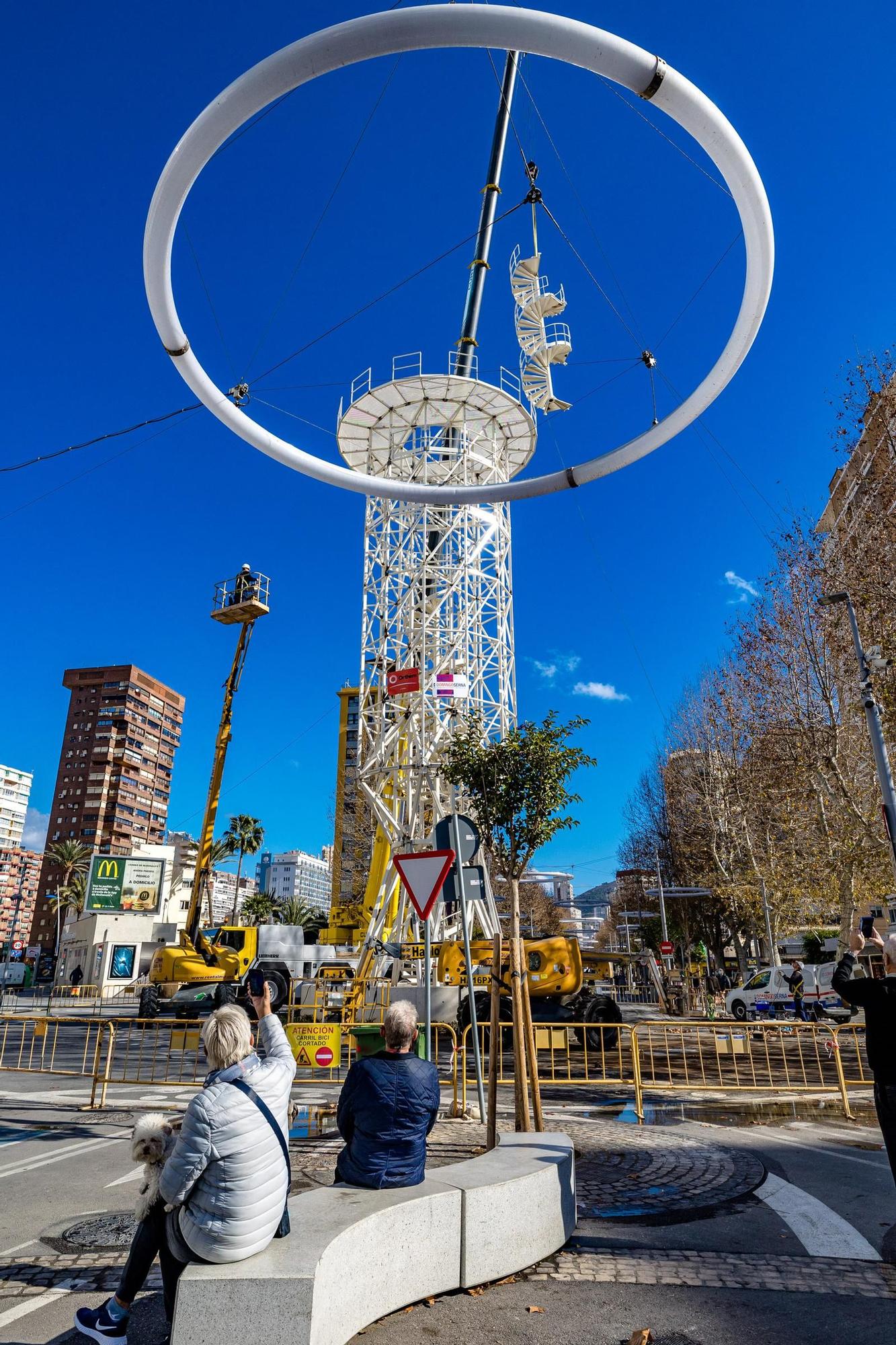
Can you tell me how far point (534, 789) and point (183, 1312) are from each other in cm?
1550

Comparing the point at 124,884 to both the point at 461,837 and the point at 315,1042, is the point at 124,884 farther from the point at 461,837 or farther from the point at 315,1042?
the point at 461,837

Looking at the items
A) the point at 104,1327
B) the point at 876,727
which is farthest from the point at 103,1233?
the point at 876,727

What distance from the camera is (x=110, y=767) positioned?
12538cm

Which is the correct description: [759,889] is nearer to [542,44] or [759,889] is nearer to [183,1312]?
[542,44]

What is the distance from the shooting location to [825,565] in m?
19.6

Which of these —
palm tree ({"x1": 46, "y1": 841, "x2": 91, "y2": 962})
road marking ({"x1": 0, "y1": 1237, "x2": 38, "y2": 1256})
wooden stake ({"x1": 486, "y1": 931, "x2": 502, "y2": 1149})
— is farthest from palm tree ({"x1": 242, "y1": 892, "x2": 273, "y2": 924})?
road marking ({"x1": 0, "y1": 1237, "x2": 38, "y2": 1256})

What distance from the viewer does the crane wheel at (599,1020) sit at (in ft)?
57.4

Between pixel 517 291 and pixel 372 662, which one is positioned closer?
pixel 372 662

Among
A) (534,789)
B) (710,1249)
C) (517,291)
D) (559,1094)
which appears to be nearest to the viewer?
(710,1249)

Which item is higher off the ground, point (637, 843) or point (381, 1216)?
point (637, 843)

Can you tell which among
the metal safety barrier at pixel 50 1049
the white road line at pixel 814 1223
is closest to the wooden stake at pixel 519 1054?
the white road line at pixel 814 1223

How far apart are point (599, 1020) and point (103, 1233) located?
1481 cm

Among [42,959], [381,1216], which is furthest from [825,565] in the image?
[42,959]

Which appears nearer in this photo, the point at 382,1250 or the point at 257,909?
the point at 382,1250
